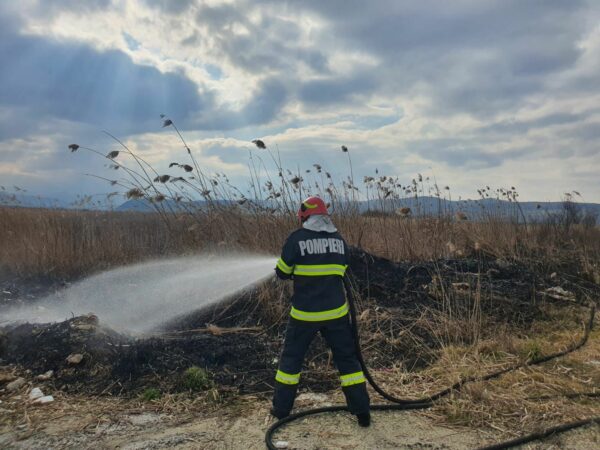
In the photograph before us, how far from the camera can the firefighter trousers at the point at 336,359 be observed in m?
3.39

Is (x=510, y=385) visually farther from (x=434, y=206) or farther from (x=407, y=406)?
(x=434, y=206)

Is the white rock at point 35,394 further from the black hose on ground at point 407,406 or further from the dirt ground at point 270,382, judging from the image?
the black hose on ground at point 407,406

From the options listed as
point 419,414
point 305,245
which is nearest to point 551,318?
Answer: point 419,414

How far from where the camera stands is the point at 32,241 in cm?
864

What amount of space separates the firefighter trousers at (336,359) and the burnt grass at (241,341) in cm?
63

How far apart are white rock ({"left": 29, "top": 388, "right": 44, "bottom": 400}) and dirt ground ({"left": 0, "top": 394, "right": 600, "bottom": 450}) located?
165 mm

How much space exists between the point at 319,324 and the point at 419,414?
41.1 inches

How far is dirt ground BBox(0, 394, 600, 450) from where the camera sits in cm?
316

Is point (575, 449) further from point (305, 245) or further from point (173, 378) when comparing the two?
point (173, 378)

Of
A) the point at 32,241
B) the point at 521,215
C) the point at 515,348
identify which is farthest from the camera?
the point at 521,215

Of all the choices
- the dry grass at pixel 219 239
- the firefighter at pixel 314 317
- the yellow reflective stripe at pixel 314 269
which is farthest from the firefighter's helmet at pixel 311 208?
the dry grass at pixel 219 239

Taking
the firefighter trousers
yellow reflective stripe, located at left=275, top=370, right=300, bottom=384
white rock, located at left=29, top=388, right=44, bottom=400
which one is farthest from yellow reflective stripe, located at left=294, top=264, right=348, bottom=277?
white rock, located at left=29, top=388, right=44, bottom=400

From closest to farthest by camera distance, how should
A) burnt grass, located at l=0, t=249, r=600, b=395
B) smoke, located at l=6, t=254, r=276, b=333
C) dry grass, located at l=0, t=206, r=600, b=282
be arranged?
burnt grass, located at l=0, t=249, r=600, b=395 < smoke, located at l=6, t=254, r=276, b=333 < dry grass, located at l=0, t=206, r=600, b=282

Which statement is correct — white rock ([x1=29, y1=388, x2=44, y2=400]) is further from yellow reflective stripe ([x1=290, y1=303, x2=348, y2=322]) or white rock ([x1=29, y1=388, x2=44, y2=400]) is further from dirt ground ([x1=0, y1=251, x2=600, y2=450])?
yellow reflective stripe ([x1=290, y1=303, x2=348, y2=322])
